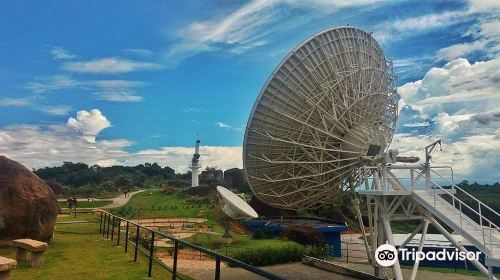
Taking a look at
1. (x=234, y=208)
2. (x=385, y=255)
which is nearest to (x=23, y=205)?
(x=385, y=255)

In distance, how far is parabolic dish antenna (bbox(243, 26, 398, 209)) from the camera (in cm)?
2061

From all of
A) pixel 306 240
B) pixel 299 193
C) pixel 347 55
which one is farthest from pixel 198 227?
pixel 347 55

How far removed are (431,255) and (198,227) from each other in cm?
2009

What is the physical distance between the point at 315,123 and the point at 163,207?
1559 inches

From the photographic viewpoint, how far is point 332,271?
901 inches

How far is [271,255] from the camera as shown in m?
24.7

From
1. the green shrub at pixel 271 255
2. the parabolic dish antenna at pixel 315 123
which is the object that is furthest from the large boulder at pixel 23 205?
the green shrub at pixel 271 255

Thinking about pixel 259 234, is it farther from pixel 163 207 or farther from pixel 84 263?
pixel 163 207

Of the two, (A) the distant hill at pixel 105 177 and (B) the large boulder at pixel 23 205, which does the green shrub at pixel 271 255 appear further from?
(A) the distant hill at pixel 105 177

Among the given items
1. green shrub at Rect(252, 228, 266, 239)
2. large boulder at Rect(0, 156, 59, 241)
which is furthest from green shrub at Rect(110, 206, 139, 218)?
large boulder at Rect(0, 156, 59, 241)

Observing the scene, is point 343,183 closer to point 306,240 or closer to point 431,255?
point 306,240

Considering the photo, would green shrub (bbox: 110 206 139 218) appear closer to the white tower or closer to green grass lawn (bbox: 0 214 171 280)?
green grass lawn (bbox: 0 214 171 280)

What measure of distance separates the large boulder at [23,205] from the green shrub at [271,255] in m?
11.9

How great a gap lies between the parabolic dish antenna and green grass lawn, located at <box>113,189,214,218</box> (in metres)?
27.5
